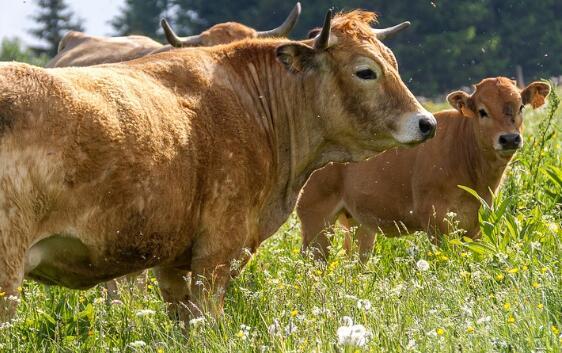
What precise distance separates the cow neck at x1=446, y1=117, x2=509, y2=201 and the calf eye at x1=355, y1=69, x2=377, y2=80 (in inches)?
126

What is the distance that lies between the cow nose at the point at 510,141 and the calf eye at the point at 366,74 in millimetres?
2943

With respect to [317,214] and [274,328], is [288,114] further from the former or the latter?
[317,214]

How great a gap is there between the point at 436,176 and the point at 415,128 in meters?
3.32

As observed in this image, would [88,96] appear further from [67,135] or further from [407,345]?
[407,345]

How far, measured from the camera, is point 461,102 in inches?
409

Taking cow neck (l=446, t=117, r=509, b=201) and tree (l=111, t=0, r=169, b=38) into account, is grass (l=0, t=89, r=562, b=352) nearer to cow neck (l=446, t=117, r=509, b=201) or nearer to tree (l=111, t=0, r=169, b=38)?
cow neck (l=446, t=117, r=509, b=201)

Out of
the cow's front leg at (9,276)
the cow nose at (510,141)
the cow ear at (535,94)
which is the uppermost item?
the cow's front leg at (9,276)

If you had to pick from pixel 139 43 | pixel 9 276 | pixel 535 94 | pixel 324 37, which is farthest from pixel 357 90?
pixel 139 43

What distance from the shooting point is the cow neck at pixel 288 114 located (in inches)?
281

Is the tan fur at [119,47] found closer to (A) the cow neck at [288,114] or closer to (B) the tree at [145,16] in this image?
(A) the cow neck at [288,114]

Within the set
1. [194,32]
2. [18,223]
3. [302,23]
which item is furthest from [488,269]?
[194,32]

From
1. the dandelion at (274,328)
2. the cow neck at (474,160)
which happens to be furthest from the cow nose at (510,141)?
the dandelion at (274,328)

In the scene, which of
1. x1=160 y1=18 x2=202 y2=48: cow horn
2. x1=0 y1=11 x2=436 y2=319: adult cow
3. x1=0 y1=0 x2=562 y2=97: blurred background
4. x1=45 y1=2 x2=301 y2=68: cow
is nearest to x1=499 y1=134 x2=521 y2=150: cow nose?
x1=0 y1=11 x2=436 y2=319: adult cow

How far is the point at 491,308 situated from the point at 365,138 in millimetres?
1853
